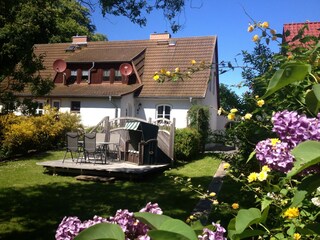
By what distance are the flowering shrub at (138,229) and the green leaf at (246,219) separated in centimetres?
10

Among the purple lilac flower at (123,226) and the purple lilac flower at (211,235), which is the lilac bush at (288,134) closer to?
the purple lilac flower at (211,235)

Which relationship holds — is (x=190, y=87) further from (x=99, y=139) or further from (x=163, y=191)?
→ (x=163, y=191)

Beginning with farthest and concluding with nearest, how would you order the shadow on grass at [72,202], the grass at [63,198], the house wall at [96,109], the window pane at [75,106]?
1. the window pane at [75,106]
2. the house wall at [96,109]
3. the grass at [63,198]
4. the shadow on grass at [72,202]

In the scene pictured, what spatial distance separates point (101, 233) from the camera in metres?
0.77

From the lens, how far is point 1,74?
8570mm

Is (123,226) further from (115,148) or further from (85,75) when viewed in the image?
(85,75)

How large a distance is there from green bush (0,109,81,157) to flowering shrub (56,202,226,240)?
15.0 metres

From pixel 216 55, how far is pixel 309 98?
29.1 m

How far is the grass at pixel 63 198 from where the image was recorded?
253 inches

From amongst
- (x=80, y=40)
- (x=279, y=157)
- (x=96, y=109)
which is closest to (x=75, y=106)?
(x=96, y=109)

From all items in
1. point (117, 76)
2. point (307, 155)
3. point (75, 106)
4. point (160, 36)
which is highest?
point (160, 36)

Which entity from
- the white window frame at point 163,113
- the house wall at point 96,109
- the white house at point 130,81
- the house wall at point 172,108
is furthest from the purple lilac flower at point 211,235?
the white window frame at point 163,113

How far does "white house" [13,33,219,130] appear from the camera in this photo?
24.2 metres

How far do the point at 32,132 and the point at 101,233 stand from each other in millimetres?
16311
